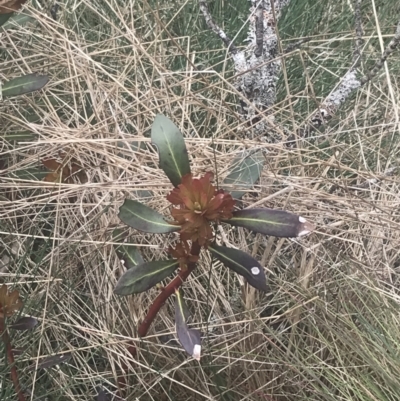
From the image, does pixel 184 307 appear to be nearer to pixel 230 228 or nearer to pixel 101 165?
pixel 230 228

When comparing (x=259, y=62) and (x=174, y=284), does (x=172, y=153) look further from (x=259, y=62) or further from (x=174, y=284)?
(x=259, y=62)

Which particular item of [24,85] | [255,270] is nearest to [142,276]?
[255,270]

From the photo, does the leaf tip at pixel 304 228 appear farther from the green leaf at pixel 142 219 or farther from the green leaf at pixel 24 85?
the green leaf at pixel 24 85

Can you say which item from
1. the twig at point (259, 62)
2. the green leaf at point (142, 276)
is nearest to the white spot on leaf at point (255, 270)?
the green leaf at point (142, 276)

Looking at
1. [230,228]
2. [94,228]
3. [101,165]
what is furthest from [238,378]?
[101,165]

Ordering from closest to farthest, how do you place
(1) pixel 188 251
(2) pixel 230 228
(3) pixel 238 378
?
(1) pixel 188 251 < (3) pixel 238 378 < (2) pixel 230 228

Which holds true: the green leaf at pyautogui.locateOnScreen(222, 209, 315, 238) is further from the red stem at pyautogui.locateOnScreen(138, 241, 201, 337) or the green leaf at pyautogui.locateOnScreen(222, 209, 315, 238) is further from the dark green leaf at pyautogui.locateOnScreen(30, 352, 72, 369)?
the dark green leaf at pyautogui.locateOnScreen(30, 352, 72, 369)
